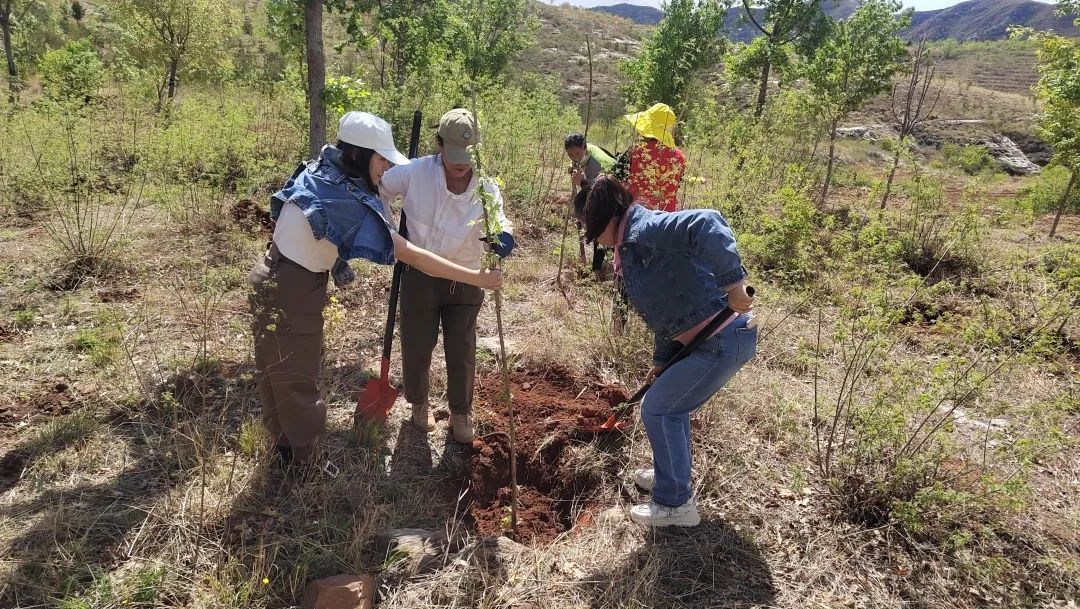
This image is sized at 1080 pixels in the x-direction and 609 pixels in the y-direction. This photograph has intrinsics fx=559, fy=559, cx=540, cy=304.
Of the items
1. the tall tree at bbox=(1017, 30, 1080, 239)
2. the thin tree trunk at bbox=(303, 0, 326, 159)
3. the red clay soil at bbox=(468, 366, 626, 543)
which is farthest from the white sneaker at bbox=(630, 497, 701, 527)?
the tall tree at bbox=(1017, 30, 1080, 239)

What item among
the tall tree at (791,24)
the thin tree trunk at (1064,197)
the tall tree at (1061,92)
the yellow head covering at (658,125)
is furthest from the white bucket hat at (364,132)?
the tall tree at (791,24)

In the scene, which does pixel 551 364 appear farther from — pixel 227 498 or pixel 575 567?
pixel 227 498

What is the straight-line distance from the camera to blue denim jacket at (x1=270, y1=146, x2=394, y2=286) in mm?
2205

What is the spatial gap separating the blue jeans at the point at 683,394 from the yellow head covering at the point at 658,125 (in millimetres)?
2041

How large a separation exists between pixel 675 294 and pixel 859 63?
1001cm

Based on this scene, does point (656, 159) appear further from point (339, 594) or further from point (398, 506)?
point (339, 594)

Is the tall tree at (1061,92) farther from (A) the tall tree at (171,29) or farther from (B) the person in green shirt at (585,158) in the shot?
(A) the tall tree at (171,29)

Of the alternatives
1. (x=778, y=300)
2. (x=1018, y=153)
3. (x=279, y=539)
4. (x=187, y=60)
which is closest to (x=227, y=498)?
(x=279, y=539)

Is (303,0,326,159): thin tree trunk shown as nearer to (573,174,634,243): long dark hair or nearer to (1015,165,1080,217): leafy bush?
(573,174,634,243): long dark hair

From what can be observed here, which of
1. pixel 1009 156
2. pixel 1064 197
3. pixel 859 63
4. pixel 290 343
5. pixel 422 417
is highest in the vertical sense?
pixel 859 63

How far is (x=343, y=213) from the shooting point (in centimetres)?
222

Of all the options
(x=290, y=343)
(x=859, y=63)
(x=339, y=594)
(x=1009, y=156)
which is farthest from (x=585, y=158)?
(x=1009, y=156)

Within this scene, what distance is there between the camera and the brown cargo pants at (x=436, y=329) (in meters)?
2.80

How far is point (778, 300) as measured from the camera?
4672mm
